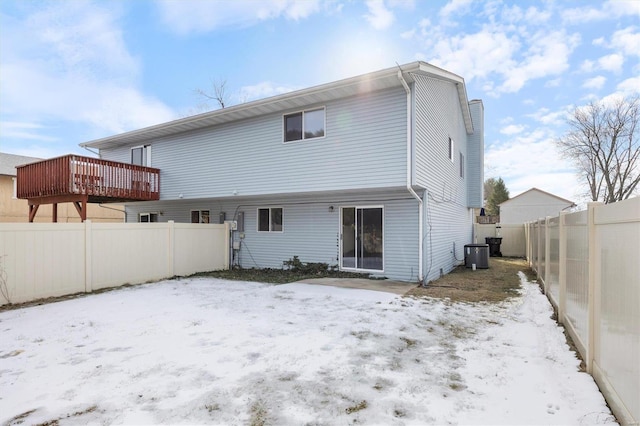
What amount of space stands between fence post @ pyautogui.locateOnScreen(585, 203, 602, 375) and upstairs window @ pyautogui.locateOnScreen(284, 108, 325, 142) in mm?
7123

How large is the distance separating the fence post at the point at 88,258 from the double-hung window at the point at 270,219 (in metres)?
5.18

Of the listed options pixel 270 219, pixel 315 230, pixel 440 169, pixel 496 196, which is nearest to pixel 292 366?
pixel 315 230

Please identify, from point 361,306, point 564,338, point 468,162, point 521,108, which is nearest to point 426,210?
point 361,306

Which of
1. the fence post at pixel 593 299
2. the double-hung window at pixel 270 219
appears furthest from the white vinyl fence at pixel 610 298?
the double-hung window at pixel 270 219

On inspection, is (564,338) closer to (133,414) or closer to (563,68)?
(133,414)

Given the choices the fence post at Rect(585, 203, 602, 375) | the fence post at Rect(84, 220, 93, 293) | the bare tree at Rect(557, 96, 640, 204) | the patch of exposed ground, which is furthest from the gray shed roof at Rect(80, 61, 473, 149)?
the bare tree at Rect(557, 96, 640, 204)

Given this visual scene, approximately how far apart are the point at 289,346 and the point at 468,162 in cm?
1521

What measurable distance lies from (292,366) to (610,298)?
2955 mm

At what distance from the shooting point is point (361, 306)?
249 inches

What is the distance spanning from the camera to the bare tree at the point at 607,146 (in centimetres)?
2516

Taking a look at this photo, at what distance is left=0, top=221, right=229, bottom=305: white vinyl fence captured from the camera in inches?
265

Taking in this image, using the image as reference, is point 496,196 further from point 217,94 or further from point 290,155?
point 290,155

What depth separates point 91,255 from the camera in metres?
8.05

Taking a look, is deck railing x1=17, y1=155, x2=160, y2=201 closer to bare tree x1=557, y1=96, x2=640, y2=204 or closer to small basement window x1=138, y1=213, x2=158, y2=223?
small basement window x1=138, y1=213, x2=158, y2=223
